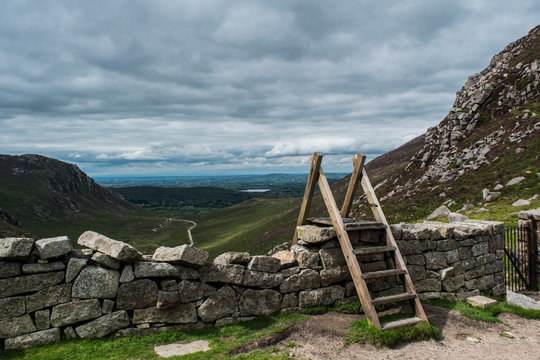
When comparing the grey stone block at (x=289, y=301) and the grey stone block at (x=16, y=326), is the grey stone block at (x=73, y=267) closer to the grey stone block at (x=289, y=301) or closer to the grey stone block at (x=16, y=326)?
the grey stone block at (x=16, y=326)

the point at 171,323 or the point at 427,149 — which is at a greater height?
the point at 427,149

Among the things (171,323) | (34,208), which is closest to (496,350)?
(171,323)

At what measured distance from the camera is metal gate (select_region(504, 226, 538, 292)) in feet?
42.7

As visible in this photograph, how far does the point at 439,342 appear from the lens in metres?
7.70

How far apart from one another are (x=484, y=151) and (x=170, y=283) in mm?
47626

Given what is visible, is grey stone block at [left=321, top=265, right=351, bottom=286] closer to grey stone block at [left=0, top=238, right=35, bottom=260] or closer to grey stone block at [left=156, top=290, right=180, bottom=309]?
grey stone block at [left=156, top=290, right=180, bottom=309]

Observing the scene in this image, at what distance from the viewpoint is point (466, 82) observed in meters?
67.9

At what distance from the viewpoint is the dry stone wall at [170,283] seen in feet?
23.5

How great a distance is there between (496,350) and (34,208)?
483 ft

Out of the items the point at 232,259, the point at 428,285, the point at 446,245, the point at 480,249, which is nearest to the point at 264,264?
the point at 232,259

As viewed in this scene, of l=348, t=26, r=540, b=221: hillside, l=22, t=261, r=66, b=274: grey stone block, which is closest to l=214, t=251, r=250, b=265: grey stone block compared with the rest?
l=22, t=261, r=66, b=274: grey stone block

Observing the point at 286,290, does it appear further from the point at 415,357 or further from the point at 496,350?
the point at 496,350

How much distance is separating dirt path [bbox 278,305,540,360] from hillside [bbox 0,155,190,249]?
101 m

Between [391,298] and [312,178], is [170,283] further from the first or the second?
[391,298]
